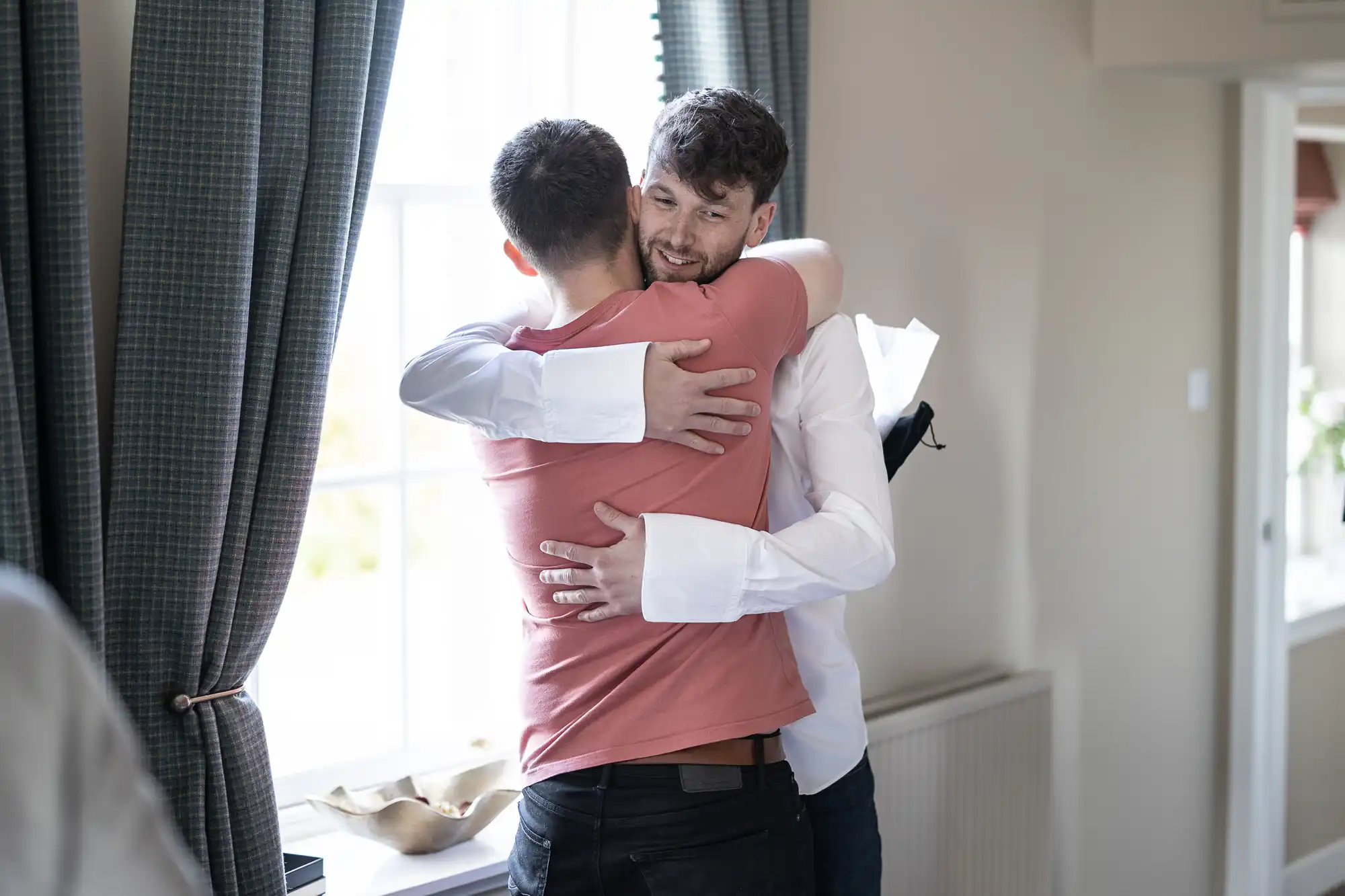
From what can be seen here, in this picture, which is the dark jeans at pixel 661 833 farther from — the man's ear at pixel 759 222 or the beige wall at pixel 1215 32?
the beige wall at pixel 1215 32

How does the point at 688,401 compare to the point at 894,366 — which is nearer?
the point at 688,401

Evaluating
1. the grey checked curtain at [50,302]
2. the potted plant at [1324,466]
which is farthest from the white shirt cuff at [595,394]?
the potted plant at [1324,466]

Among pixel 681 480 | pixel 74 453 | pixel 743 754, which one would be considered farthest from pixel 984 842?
pixel 74 453

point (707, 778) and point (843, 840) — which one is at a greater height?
point (707, 778)

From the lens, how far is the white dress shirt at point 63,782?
51 cm

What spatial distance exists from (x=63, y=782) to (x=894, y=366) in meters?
1.49

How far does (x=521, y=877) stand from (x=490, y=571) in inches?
35.5

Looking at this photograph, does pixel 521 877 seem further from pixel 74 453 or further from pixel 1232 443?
pixel 1232 443

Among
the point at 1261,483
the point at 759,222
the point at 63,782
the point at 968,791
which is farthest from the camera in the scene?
the point at 1261,483

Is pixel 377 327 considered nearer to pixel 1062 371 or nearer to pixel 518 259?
pixel 518 259

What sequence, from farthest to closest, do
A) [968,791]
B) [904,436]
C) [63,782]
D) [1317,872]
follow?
[1317,872] < [968,791] < [904,436] < [63,782]

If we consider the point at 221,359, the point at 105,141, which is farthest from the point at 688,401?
the point at 105,141

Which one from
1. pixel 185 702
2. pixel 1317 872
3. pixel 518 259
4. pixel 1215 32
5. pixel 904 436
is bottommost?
pixel 1317 872

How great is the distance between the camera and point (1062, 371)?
3016 millimetres
